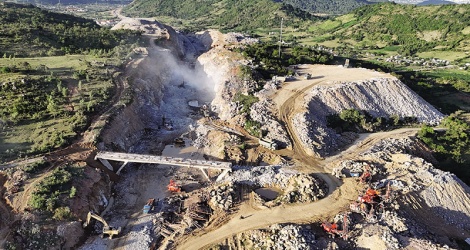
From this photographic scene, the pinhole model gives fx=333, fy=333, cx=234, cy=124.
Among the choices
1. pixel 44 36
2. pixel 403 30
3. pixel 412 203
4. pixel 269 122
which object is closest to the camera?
pixel 412 203

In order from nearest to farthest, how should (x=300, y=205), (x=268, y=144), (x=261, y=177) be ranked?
(x=300, y=205) < (x=261, y=177) < (x=268, y=144)

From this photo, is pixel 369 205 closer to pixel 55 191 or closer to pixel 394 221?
pixel 394 221

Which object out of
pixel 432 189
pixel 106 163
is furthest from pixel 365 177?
pixel 106 163

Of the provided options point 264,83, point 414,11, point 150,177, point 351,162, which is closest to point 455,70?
point 414,11

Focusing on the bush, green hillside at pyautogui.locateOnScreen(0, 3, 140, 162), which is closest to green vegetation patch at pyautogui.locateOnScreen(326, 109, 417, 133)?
green hillside at pyautogui.locateOnScreen(0, 3, 140, 162)

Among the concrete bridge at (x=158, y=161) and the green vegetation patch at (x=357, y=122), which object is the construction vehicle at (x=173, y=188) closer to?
the concrete bridge at (x=158, y=161)

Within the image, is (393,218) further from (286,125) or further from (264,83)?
(264,83)
